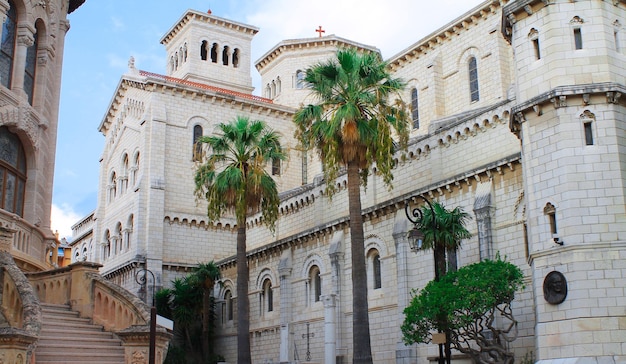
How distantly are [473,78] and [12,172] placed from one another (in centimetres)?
2638

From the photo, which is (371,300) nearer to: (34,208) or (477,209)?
(477,209)

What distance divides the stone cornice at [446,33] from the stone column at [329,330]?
13771 mm

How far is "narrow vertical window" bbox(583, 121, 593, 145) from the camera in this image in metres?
20.9

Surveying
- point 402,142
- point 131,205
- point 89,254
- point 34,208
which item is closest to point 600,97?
point 402,142

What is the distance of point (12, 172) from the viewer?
80.8 ft

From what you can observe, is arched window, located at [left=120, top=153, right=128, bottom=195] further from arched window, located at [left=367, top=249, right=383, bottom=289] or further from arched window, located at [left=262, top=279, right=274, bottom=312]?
arched window, located at [left=367, top=249, right=383, bottom=289]

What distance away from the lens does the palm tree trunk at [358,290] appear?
24.8 metres

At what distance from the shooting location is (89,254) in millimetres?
67000

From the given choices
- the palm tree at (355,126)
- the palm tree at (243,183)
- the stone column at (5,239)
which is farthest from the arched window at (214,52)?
the stone column at (5,239)

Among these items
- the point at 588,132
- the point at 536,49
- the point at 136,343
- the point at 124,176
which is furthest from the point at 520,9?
the point at 124,176

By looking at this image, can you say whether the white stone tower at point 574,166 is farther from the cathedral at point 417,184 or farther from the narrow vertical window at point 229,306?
the narrow vertical window at point 229,306

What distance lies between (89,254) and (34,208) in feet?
142

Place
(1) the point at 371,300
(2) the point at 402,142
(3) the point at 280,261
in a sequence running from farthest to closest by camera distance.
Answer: (3) the point at 280,261
(1) the point at 371,300
(2) the point at 402,142

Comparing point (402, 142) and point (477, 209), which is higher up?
point (402, 142)
